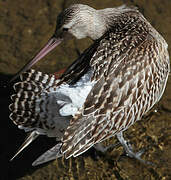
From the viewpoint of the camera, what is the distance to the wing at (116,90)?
10.7 feet

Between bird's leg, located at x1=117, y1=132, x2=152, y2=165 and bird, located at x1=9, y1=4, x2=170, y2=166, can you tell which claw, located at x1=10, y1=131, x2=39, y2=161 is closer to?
bird, located at x1=9, y1=4, x2=170, y2=166

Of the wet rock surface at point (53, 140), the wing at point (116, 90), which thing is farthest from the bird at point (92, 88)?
the wet rock surface at point (53, 140)

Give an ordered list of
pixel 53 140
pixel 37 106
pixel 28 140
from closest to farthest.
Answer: pixel 37 106 < pixel 28 140 < pixel 53 140

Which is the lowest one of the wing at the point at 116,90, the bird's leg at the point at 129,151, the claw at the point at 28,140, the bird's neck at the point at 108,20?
the bird's leg at the point at 129,151

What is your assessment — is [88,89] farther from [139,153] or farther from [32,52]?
[32,52]

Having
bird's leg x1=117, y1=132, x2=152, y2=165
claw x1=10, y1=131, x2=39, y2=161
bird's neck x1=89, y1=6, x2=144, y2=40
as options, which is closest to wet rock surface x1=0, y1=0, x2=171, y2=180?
bird's leg x1=117, y1=132, x2=152, y2=165

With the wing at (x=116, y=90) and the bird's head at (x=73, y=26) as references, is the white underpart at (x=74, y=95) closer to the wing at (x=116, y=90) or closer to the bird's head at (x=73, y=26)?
the wing at (x=116, y=90)

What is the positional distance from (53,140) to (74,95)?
1.05m

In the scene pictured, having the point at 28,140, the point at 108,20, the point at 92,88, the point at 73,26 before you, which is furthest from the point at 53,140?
the point at 108,20

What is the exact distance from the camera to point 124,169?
3.97 metres

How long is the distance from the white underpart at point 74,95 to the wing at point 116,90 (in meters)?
0.04

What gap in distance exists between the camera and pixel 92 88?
3285 mm

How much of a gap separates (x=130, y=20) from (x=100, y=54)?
646 mm

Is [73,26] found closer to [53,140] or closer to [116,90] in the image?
[116,90]
